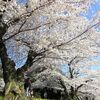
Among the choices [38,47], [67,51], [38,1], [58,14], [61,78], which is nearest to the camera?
[38,1]

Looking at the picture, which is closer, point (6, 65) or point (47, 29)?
point (6, 65)

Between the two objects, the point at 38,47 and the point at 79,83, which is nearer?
the point at 38,47

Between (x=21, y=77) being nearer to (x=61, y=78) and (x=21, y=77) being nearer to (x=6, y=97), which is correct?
(x=6, y=97)

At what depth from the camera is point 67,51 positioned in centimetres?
1241

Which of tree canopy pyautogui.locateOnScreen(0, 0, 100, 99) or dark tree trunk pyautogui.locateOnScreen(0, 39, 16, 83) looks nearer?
tree canopy pyautogui.locateOnScreen(0, 0, 100, 99)

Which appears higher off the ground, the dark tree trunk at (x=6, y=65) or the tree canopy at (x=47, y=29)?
the tree canopy at (x=47, y=29)

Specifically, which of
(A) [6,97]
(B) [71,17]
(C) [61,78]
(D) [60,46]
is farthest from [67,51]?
(C) [61,78]

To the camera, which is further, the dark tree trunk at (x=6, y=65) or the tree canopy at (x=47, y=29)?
→ the dark tree trunk at (x=6, y=65)

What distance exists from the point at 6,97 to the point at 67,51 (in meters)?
2.96

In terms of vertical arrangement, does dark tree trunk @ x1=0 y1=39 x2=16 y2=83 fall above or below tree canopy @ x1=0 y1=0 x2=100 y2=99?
below

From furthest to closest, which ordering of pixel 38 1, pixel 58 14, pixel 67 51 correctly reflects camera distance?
1. pixel 67 51
2. pixel 58 14
3. pixel 38 1

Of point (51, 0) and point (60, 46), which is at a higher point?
point (51, 0)

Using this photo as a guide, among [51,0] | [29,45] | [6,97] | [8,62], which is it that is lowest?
[6,97]

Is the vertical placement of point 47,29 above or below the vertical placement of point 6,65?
above
